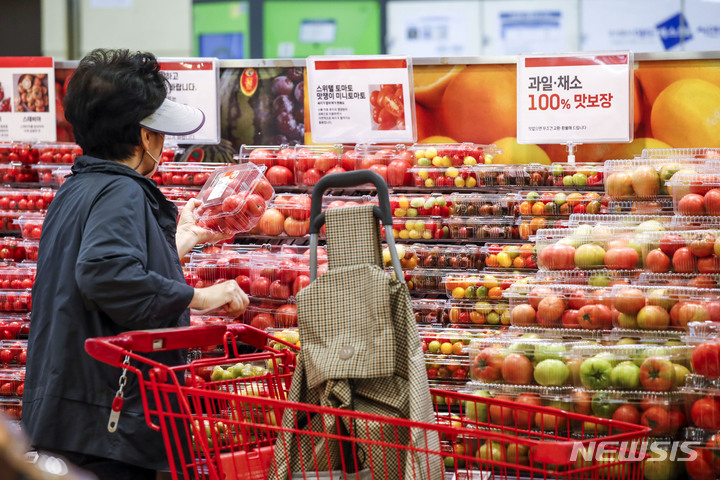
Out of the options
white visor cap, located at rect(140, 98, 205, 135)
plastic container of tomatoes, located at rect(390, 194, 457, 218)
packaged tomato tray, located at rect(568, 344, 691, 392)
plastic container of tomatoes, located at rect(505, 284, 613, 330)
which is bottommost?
packaged tomato tray, located at rect(568, 344, 691, 392)

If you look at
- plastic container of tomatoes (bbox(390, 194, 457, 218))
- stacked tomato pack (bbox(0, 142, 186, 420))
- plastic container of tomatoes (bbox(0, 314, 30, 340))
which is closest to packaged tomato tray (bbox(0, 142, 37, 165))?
stacked tomato pack (bbox(0, 142, 186, 420))

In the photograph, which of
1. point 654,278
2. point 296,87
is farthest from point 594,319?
point 296,87

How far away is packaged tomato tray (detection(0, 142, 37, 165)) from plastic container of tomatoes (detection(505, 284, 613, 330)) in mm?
2923

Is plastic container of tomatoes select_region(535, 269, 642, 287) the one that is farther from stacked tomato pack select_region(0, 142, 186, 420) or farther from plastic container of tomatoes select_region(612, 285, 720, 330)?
stacked tomato pack select_region(0, 142, 186, 420)

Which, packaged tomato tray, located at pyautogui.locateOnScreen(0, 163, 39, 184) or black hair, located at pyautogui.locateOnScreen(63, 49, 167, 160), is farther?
packaged tomato tray, located at pyautogui.locateOnScreen(0, 163, 39, 184)

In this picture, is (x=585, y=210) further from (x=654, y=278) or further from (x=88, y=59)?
(x=88, y=59)

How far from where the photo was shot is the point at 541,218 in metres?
3.79

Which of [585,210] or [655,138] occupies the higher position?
[655,138]

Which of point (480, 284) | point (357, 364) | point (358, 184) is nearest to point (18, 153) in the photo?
point (480, 284)

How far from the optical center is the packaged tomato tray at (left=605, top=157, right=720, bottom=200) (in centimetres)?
338

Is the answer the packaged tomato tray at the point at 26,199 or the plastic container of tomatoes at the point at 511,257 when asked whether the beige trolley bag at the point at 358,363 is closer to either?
the plastic container of tomatoes at the point at 511,257

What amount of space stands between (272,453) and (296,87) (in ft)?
8.53

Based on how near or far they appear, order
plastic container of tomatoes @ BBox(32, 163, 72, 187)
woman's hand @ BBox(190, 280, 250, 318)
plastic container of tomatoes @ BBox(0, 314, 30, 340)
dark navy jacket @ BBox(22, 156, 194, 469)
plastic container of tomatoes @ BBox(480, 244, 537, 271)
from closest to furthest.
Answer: dark navy jacket @ BBox(22, 156, 194, 469)
woman's hand @ BBox(190, 280, 250, 318)
plastic container of tomatoes @ BBox(480, 244, 537, 271)
plastic container of tomatoes @ BBox(0, 314, 30, 340)
plastic container of tomatoes @ BBox(32, 163, 72, 187)

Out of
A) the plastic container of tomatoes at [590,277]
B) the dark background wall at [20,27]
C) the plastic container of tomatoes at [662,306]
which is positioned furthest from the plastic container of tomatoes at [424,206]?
the dark background wall at [20,27]
